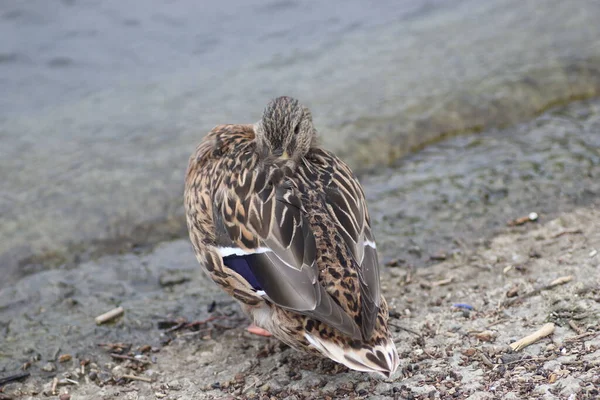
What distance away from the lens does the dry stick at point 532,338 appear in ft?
12.5

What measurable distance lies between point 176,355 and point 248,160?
54.0 inches

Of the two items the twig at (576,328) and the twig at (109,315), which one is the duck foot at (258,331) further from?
the twig at (576,328)

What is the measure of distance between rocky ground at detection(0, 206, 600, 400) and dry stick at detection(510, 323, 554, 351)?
0.02 meters

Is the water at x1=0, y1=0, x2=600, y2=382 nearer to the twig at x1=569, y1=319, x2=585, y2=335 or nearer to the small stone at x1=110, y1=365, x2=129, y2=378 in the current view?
the small stone at x1=110, y1=365, x2=129, y2=378

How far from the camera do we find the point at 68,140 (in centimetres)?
839

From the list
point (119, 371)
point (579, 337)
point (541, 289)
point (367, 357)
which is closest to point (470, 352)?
point (579, 337)

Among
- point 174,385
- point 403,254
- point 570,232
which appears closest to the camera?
point 174,385

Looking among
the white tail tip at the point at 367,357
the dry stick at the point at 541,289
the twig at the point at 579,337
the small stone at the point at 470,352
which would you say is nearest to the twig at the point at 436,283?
the dry stick at the point at 541,289

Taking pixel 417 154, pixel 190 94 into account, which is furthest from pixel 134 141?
pixel 417 154

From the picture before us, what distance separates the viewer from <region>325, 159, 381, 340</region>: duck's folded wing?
3.64 meters

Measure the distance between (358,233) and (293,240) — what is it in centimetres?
42

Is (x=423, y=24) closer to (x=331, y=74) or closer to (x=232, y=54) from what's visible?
(x=331, y=74)

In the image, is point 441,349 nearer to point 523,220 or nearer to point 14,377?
point 523,220

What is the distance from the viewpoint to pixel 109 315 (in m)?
5.08
